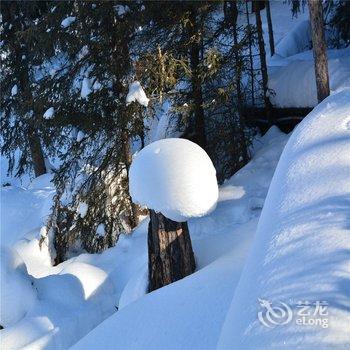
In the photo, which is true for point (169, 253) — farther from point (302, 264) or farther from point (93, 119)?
point (93, 119)

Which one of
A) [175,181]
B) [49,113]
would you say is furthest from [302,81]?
[175,181]

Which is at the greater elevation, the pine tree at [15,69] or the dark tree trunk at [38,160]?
the pine tree at [15,69]

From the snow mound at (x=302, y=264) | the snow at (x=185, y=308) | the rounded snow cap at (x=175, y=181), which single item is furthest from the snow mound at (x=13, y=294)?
the snow mound at (x=302, y=264)

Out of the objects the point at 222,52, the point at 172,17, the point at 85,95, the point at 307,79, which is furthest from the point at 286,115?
the point at 85,95

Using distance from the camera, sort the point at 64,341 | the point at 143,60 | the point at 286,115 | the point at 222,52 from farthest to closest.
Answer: the point at 286,115 → the point at 222,52 → the point at 143,60 → the point at 64,341

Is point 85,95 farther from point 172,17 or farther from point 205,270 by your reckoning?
point 205,270

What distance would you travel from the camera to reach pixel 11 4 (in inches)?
516

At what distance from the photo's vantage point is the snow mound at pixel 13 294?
307 inches

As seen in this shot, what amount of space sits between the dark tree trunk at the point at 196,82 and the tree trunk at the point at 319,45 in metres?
2.01

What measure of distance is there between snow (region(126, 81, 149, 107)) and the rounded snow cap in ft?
11.9

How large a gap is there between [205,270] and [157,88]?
502cm
